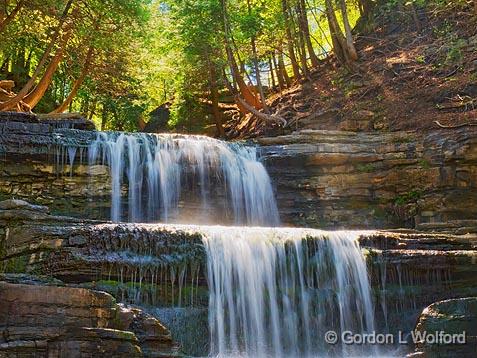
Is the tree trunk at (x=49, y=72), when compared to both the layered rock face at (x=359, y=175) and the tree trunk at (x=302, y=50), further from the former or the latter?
the tree trunk at (x=302, y=50)

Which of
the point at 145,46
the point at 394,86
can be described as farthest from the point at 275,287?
the point at 145,46

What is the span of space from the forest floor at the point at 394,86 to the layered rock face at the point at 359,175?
39.2 inches

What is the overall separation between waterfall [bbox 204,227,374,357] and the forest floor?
6.44 m

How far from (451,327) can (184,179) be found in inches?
311

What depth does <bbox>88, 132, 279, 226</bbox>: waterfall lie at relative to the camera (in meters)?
13.2

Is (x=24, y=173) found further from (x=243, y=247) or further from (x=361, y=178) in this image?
(x=361, y=178)

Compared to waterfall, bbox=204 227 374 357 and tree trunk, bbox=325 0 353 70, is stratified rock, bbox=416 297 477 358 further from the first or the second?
tree trunk, bbox=325 0 353 70

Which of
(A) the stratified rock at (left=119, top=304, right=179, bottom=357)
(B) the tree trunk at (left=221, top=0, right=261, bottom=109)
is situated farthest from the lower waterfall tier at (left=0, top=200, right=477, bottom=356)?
(B) the tree trunk at (left=221, top=0, right=261, bottom=109)

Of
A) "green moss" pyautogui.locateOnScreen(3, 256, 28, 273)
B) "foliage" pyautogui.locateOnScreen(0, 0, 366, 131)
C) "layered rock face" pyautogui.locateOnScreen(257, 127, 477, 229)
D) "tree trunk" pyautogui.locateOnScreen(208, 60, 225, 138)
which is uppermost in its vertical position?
"foliage" pyautogui.locateOnScreen(0, 0, 366, 131)

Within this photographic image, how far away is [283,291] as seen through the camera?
31.1 feet

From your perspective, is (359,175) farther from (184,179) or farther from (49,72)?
(49,72)

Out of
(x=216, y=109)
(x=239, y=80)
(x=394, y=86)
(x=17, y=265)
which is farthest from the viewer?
(x=216, y=109)

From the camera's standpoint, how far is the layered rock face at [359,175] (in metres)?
13.9

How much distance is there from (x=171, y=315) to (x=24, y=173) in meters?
5.94
